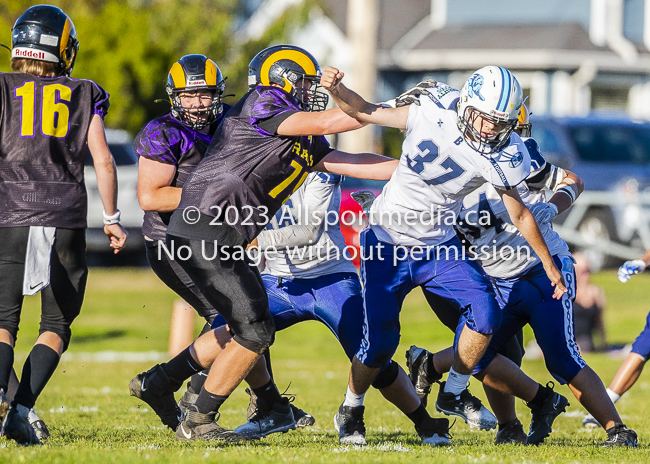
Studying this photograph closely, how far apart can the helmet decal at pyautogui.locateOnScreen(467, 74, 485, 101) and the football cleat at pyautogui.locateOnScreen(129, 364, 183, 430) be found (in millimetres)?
2334

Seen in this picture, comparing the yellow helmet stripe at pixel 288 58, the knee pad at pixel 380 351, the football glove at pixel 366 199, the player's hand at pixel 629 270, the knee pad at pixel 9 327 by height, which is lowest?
the knee pad at pixel 380 351

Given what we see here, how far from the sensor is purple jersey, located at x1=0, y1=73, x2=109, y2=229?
16.1 ft

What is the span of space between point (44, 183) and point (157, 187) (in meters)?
0.60

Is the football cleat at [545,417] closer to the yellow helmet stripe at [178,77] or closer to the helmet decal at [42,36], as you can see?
the yellow helmet stripe at [178,77]

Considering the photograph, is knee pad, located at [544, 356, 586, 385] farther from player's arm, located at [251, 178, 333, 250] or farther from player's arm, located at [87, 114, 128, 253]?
player's arm, located at [87, 114, 128, 253]

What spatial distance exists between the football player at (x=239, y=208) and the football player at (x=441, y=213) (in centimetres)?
31

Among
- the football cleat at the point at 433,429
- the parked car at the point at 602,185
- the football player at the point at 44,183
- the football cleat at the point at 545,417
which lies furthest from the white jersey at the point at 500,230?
the parked car at the point at 602,185

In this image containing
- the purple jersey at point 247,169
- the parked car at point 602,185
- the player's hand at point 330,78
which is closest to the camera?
the player's hand at point 330,78

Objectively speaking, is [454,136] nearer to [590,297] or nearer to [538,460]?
[538,460]

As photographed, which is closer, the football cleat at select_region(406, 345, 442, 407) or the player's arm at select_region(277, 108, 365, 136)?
the player's arm at select_region(277, 108, 365, 136)

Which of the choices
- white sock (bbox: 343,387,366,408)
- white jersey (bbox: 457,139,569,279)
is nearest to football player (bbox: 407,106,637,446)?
white jersey (bbox: 457,139,569,279)

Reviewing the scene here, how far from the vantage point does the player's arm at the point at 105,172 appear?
5.04 m

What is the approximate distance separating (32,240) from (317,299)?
160 centimetres

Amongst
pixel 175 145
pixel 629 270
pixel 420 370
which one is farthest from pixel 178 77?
pixel 629 270
